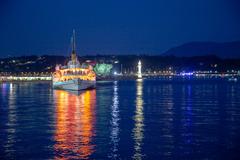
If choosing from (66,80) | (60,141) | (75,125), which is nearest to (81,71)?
(66,80)

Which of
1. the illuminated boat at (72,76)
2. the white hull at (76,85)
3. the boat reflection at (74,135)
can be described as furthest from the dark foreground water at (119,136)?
the illuminated boat at (72,76)

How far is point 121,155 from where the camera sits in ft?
79.8

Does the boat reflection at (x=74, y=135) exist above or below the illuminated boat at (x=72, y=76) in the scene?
below

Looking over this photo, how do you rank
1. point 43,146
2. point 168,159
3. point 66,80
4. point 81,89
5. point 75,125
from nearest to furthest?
point 168,159
point 43,146
point 75,125
point 81,89
point 66,80

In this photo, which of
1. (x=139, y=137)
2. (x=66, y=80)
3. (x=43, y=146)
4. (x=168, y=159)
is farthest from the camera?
(x=66, y=80)

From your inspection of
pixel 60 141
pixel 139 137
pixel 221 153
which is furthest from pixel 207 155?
pixel 60 141

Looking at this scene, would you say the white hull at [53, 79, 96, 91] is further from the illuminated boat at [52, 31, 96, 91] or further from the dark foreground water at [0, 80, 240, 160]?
the dark foreground water at [0, 80, 240, 160]

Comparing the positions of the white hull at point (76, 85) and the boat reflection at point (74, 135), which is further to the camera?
the white hull at point (76, 85)

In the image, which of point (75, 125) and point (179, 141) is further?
point (75, 125)

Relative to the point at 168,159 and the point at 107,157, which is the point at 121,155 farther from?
the point at 168,159

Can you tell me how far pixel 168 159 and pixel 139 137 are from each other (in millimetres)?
6400

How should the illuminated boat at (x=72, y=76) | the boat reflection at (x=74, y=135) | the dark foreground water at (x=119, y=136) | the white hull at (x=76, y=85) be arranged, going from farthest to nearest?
the illuminated boat at (x=72, y=76), the white hull at (x=76, y=85), the dark foreground water at (x=119, y=136), the boat reflection at (x=74, y=135)

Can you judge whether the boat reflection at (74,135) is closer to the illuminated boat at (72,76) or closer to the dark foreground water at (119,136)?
the dark foreground water at (119,136)

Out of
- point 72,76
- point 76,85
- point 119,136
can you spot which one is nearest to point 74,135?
point 119,136
